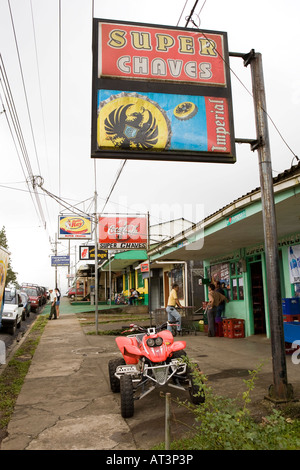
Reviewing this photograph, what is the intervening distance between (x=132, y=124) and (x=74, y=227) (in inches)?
722

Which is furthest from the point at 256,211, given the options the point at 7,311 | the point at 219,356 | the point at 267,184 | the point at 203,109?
the point at 7,311

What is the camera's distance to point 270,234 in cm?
545

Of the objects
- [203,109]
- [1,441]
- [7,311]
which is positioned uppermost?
[203,109]

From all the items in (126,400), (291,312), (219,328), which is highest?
(291,312)

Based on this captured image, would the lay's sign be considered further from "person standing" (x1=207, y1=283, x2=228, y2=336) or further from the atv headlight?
the atv headlight

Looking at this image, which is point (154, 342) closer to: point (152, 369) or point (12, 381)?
point (152, 369)

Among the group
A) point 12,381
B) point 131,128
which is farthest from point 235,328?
point 131,128

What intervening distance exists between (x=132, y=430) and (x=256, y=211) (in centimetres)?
484

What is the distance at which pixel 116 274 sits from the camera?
4334 cm

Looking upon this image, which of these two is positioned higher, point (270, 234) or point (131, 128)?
point (131, 128)

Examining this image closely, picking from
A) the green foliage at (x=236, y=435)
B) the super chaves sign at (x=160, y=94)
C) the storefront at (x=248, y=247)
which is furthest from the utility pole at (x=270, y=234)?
the green foliage at (x=236, y=435)

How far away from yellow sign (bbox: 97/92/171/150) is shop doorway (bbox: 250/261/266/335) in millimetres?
8049

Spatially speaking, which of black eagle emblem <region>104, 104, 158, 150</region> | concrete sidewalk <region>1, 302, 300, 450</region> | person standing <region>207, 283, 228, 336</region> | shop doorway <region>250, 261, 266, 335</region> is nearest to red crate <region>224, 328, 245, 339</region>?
shop doorway <region>250, 261, 266, 335</region>
